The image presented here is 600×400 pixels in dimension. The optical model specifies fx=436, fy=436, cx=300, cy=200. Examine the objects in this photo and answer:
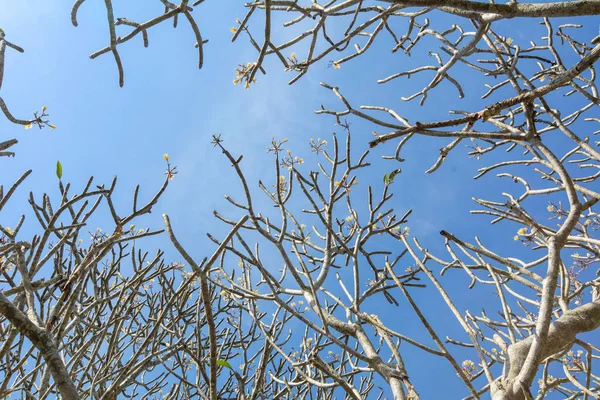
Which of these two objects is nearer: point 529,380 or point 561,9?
point 529,380

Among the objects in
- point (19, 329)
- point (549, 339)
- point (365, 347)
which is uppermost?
point (19, 329)

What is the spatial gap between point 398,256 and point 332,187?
2.20ft

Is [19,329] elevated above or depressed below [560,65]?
below

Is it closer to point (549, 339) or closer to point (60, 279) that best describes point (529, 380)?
point (549, 339)

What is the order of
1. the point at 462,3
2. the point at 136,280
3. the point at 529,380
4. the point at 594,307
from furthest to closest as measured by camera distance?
the point at 136,280
the point at 594,307
the point at 462,3
the point at 529,380

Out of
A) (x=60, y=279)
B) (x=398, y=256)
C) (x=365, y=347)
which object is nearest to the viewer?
(x=365, y=347)

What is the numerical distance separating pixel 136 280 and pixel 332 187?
1455 mm

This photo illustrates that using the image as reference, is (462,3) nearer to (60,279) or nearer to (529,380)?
(529,380)

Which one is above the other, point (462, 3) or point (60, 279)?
point (462, 3)

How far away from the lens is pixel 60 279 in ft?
6.93

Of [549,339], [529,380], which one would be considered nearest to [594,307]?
[549,339]

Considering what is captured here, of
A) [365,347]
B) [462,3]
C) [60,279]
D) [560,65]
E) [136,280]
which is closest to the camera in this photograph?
[462,3]

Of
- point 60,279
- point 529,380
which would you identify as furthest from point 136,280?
point 529,380

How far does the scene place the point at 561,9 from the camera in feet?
5.29
